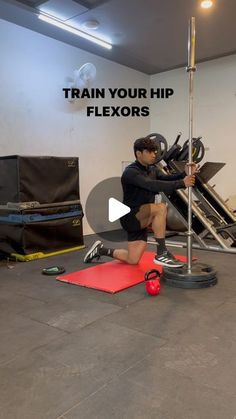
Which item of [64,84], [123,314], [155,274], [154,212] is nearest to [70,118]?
[64,84]

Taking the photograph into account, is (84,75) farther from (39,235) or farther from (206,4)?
(39,235)

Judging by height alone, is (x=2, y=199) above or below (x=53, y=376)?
above

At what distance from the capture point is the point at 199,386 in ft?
5.49

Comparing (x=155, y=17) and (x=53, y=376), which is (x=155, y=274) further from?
(x=155, y=17)

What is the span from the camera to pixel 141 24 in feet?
16.2

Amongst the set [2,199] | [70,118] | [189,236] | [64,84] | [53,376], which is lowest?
[53,376]

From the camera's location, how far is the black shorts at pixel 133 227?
11.7ft

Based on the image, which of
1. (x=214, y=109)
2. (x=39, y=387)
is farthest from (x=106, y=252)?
(x=214, y=109)

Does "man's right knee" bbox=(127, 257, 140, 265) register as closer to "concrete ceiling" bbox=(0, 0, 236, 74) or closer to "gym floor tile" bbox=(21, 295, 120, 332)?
"gym floor tile" bbox=(21, 295, 120, 332)

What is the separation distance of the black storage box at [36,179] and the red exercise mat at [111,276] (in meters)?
1.28

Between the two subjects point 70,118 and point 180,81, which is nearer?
point 70,118

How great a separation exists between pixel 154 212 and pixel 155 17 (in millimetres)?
2859

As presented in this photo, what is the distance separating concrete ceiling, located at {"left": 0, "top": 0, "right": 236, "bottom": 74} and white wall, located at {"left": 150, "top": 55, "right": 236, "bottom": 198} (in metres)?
0.33

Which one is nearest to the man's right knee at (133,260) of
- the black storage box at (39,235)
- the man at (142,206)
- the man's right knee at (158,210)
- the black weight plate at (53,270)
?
the man at (142,206)
